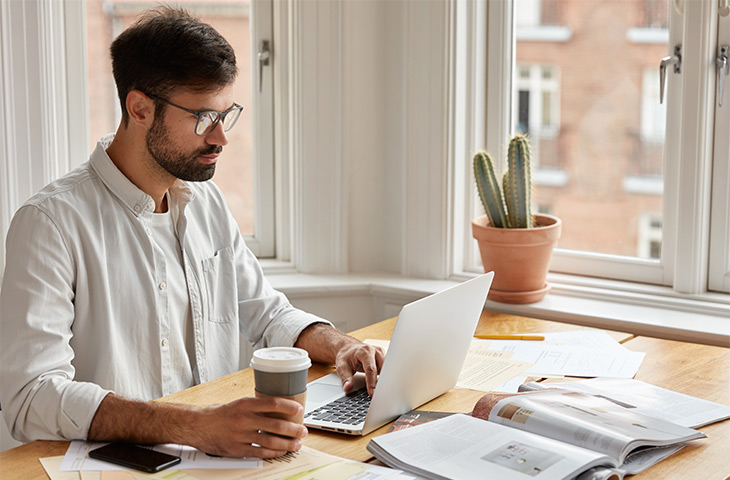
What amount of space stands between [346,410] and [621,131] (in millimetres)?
1419

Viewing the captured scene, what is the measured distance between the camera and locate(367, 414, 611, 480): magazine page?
1163 mm

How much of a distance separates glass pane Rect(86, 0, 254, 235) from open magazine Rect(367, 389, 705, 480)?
156cm

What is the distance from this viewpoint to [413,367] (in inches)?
56.0

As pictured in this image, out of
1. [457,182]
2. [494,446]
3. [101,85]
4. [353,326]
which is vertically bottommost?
[353,326]

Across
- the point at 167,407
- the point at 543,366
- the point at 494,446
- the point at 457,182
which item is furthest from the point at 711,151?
the point at 167,407

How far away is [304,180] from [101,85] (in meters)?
0.71

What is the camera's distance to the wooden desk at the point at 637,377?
49.4 inches

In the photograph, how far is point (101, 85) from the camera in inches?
102

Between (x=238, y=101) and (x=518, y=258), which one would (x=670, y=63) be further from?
(x=238, y=101)

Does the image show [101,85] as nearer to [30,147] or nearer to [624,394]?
[30,147]

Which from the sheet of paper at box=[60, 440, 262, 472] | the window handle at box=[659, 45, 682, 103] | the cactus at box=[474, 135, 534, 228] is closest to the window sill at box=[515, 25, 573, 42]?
the window handle at box=[659, 45, 682, 103]

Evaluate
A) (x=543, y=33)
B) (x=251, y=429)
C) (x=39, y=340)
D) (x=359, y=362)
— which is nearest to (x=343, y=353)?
(x=359, y=362)

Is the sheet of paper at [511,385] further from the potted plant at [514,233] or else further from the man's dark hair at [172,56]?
the man's dark hair at [172,56]

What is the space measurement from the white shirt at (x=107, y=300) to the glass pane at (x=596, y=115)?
1.06 meters
